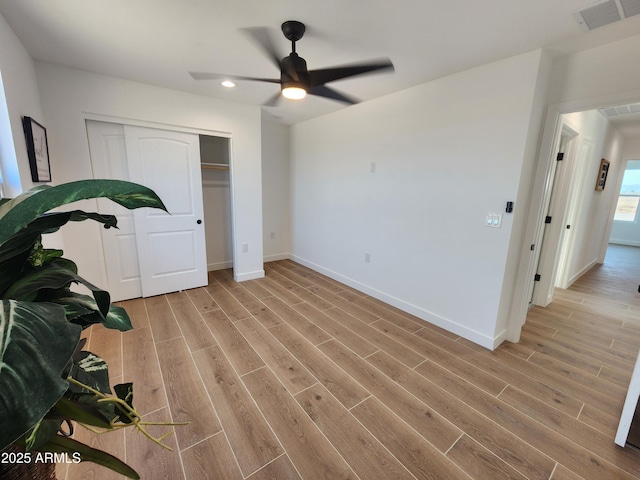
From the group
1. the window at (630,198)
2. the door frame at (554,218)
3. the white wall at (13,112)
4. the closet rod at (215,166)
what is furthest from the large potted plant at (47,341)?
the window at (630,198)

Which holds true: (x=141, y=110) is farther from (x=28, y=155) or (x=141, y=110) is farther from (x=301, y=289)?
(x=301, y=289)

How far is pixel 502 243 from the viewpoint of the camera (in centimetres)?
228

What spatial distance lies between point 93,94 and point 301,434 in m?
3.57

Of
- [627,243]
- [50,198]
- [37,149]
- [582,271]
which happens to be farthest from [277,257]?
[627,243]

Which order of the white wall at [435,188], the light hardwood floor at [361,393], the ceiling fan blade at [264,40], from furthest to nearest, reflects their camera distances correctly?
1. the white wall at [435,188]
2. the ceiling fan blade at [264,40]
3. the light hardwood floor at [361,393]

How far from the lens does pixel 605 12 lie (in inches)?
61.9

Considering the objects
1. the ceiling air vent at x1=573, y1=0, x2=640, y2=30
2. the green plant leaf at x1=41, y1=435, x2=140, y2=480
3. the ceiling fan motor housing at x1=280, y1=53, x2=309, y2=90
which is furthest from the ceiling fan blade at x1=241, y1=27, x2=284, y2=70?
the green plant leaf at x1=41, y1=435, x2=140, y2=480

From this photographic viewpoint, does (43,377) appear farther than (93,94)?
No

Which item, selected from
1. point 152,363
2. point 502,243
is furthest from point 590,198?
point 152,363

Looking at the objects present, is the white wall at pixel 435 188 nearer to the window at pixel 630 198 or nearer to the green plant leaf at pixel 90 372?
the green plant leaf at pixel 90 372

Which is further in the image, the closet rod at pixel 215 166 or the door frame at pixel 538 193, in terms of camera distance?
the closet rod at pixel 215 166

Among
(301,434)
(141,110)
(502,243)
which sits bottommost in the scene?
(301,434)

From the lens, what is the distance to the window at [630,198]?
7.31 m

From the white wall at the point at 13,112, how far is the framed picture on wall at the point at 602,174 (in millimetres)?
6770
